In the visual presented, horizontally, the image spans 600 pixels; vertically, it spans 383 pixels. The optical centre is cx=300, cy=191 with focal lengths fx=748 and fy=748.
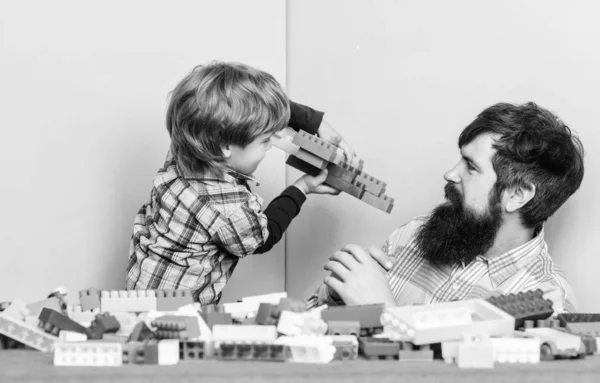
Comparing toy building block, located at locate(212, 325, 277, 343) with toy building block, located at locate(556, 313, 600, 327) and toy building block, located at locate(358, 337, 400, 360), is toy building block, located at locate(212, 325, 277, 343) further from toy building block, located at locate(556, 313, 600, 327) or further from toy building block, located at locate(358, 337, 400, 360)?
toy building block, located at locate(556, 313, 600, 327)

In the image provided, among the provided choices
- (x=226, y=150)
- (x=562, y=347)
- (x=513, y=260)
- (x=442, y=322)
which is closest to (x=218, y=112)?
(x=226, y=150)

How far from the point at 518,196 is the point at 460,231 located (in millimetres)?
139

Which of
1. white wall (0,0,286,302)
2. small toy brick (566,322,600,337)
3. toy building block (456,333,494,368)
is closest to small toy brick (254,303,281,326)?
toy building block (456,333,494,368)

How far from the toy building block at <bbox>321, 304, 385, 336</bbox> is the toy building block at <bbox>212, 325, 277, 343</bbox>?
0.09 metres

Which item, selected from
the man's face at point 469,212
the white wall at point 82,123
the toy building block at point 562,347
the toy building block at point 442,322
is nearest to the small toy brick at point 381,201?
the man's face at point 469,212

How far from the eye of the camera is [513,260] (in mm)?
1512

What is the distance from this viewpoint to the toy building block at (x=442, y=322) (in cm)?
79

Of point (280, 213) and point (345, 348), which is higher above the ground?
point (280, 213)

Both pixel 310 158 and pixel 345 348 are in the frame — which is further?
pixel 310 158

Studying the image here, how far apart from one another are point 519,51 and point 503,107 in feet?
0.47

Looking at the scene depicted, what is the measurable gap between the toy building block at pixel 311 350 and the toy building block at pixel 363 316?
10cm

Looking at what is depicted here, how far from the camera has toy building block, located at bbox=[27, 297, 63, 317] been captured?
3.13 ft

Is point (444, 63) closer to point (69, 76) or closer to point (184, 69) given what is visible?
point (184, 69)

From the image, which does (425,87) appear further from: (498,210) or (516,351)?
(516,351)
